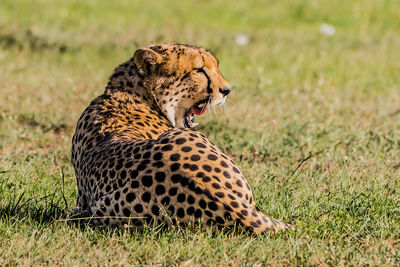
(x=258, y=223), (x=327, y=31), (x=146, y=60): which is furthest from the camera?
(x=327, y=31)

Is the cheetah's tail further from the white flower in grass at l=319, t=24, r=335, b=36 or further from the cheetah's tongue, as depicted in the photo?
the white flower in grass at l=319, t=24, r=335, b=36

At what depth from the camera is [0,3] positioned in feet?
35.1

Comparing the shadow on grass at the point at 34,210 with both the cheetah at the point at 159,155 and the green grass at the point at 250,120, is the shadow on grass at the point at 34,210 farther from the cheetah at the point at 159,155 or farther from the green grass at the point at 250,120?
the cheetah at the point at 159,155

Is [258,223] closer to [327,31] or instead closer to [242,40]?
[242,40]

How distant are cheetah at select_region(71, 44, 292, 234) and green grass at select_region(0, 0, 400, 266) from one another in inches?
4.5

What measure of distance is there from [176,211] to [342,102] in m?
4.18

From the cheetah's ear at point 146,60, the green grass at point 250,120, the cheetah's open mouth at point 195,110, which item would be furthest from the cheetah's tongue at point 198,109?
the green grass at point 250,120

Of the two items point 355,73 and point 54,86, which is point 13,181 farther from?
point 355,73

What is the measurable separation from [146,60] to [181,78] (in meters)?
0.26

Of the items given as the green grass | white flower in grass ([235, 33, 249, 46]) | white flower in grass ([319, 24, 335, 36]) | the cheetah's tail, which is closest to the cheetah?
the cheetah's tail

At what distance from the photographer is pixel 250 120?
6.24 metres

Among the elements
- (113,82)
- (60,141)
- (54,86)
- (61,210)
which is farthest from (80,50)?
(61,210)

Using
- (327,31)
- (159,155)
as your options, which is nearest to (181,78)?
(159,155)

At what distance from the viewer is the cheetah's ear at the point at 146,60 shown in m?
4.19
